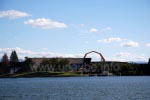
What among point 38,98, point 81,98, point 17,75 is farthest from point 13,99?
point 17,75

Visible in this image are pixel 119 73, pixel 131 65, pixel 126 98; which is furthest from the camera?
pixel 119 73

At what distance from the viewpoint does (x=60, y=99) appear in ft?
180

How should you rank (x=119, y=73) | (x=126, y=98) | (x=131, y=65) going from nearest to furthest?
1. (x=126, y=98)
2. (x=131, y=65)
3. (x=119, y=73)

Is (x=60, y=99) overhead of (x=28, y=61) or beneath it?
beneath

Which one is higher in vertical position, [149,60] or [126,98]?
[149,60]

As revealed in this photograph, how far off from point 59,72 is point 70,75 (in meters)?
7.48

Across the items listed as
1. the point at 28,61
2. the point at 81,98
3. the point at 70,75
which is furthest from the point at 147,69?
the point at 81,98

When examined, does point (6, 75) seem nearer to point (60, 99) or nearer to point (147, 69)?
point (147, 69)

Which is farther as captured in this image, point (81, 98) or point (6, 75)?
point (6, 75)

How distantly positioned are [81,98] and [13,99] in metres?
9.04

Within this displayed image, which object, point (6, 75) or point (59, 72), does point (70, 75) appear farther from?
point (6, 75)

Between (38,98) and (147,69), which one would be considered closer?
(38,98)

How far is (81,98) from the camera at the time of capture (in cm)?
5553

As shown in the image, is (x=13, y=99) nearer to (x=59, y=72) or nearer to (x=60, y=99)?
(x=60, y=99)
